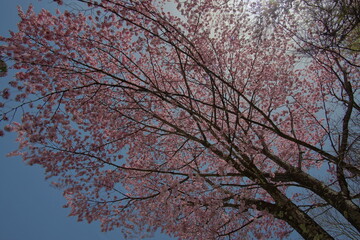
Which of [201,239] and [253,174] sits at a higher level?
[253,174]

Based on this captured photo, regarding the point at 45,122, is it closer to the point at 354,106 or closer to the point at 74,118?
the point at 74,118

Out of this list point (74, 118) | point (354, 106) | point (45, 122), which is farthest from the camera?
point (354, 106)

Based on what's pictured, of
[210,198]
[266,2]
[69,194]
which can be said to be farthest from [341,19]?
[69,194]

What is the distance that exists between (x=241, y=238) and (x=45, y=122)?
21.5ft

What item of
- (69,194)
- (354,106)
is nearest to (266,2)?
(354,106)

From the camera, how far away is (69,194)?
6484 millimetres

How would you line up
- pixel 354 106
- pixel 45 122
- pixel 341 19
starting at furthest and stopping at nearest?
pixel 354 106
pixel 45 122
pixel 341 19

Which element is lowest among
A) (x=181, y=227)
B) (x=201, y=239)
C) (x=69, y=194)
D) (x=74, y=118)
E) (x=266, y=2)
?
(x=201, y=239)

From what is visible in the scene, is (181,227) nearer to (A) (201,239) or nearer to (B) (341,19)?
(A) (201,239)

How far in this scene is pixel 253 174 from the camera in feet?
16.9

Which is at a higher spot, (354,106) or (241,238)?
(354,106)

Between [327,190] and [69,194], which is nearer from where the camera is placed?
[327,190]

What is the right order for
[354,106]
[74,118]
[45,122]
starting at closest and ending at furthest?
[45,122]
[74,118]
[354,106]

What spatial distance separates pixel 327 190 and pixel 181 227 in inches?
166
